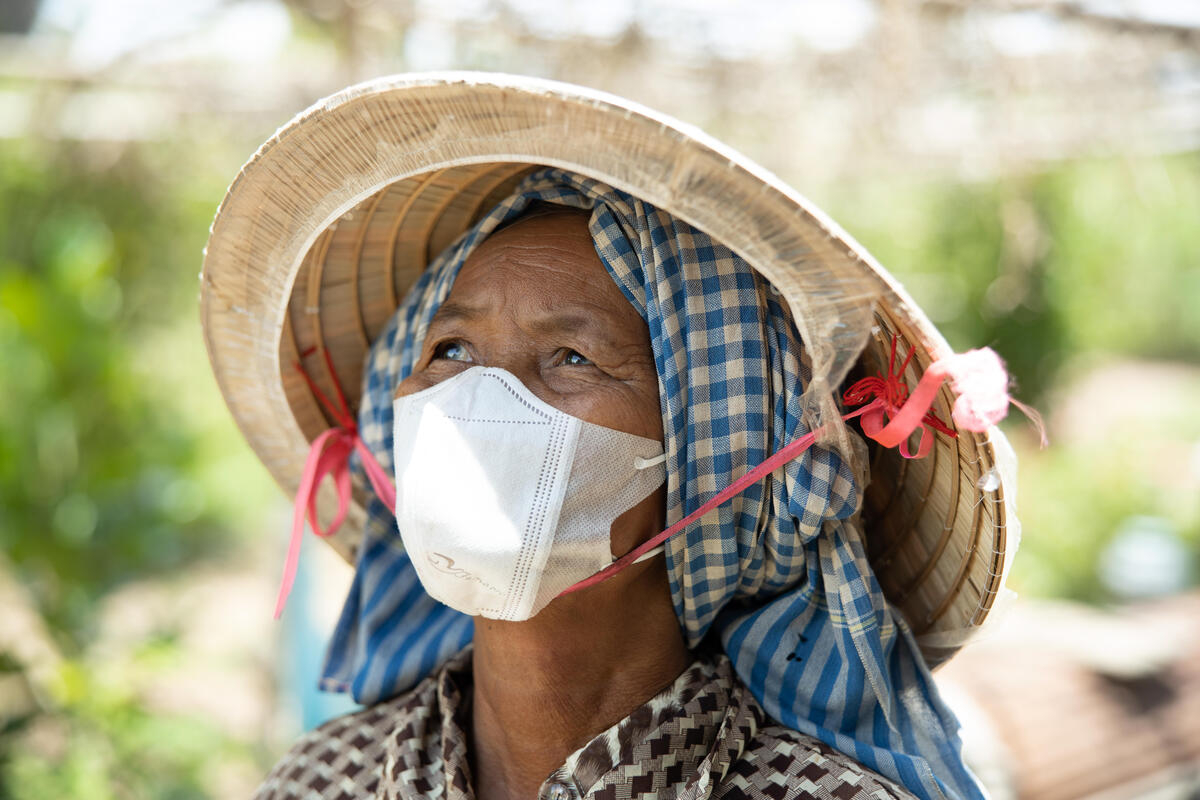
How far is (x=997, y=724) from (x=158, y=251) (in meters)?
7.65

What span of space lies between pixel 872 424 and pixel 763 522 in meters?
0.23

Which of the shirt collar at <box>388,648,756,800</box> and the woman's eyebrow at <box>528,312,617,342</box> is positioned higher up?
the woman's eyebrow at <box>528,312,617,342</box>

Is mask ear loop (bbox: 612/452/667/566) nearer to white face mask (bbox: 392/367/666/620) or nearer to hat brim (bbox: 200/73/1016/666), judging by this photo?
white face mask (bbox: 392/367/666/620)

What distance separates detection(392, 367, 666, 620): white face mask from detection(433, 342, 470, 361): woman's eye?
0.54 feet

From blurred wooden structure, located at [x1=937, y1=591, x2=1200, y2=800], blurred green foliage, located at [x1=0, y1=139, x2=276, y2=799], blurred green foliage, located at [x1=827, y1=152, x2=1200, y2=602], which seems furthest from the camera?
blurred green foliage, located at [x1=827, y1=152, x2=1200, y2=602]

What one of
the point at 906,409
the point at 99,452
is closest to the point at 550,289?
the point at 906,409

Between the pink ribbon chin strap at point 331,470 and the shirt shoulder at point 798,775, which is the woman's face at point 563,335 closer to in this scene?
the pink ribbon chin strap at point 331,470

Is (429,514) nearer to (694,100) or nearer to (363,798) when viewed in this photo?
(363,798)

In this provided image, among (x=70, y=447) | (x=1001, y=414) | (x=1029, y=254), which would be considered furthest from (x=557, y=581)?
(x=1029, y=254)

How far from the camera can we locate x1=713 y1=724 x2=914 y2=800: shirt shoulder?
1.31 metres

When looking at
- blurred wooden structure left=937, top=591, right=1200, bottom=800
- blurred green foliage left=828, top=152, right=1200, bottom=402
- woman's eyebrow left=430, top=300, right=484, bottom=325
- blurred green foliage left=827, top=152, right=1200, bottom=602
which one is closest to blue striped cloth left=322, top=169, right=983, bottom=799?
woman's eyebrow left=430, top=300, right=484, bottom=325

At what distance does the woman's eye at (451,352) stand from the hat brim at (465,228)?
25cm

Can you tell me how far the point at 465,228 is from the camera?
1.74 meters

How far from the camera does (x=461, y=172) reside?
5.15 feet
